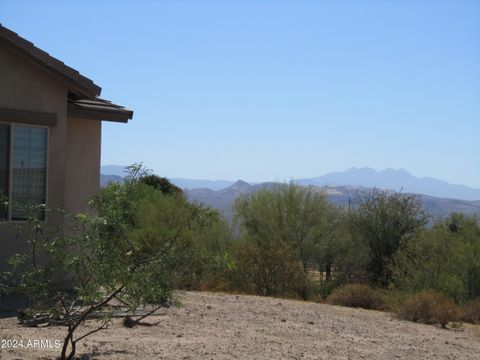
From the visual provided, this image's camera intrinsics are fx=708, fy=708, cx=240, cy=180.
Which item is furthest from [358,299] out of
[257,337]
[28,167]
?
[28,167]

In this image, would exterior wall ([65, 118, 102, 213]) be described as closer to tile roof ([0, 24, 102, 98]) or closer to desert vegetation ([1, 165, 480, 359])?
desert vegetation ([1, 165, 480, 359])

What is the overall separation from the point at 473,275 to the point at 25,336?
11566 mm

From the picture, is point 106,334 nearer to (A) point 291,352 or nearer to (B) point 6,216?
(A) point 291,352

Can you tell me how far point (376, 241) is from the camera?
25.6 metres

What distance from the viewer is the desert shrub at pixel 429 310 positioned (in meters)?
13.0

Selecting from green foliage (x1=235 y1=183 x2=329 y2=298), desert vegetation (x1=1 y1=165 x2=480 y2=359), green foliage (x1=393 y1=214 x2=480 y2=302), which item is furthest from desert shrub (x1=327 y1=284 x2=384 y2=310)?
green foliage (x1=235 y1=183 x2=329 y2=298)

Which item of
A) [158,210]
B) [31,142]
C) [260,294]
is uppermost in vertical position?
[31,142]

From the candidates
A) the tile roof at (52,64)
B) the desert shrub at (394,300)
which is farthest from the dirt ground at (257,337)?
the tile roof at (52,64)

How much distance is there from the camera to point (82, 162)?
13633mm

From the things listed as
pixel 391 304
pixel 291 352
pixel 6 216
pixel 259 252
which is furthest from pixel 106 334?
pixel 259 252

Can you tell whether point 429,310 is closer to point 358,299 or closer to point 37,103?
point 358,299

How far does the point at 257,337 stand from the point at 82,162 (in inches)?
225

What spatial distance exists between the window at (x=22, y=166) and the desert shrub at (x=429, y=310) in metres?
6.95

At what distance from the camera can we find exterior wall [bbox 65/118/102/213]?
43.8ft
